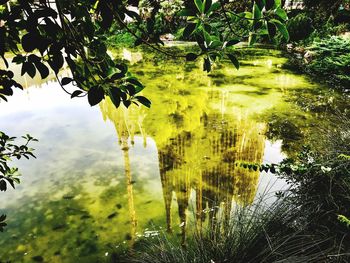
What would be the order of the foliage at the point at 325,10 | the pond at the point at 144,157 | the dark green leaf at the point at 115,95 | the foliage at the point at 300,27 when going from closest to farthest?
the dark green leaf at the point at 115,95, the pond at the point at 144,157, the foliage at the point at 300,27, the foliage at the point at 325,10

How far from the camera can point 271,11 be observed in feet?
3.86

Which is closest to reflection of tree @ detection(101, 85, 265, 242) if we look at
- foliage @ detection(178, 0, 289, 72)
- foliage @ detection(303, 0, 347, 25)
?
foliage @ detection(178, 0, 289, 72)

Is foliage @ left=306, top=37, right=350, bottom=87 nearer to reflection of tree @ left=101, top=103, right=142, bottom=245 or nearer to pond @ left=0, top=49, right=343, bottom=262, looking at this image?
pond @ left=0, top=49, right=343, bottom=262

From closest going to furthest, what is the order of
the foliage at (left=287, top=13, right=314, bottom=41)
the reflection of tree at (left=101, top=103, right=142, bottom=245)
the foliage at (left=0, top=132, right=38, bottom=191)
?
the foliage at (left=0, top=132, right=38, bottom=191)
the reflection of tree at (left=101, top=103, right=142, bottom=245)
the foliage at (left=287, top=13, right=314, bottom=41)

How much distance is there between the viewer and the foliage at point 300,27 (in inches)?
471

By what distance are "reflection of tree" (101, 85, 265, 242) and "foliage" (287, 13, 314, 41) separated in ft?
26.3

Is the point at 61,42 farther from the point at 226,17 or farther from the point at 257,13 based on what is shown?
the point at 257,13

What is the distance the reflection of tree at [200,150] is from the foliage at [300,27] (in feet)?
26.3

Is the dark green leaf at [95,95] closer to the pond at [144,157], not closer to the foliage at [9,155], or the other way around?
the foliage at [9,155]

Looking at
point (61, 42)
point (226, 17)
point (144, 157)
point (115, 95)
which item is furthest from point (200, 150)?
point (61, 42)

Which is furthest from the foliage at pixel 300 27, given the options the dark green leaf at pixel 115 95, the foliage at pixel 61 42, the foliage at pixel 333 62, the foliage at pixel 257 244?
the dark green leaf at pixel 115 95

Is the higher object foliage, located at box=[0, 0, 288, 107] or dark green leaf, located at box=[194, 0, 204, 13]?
dark green leaf, located at box=[194, 0, 204, 13]

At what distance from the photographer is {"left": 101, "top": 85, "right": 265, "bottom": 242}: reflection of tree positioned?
3236 millimetres

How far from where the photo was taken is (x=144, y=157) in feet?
13.5
